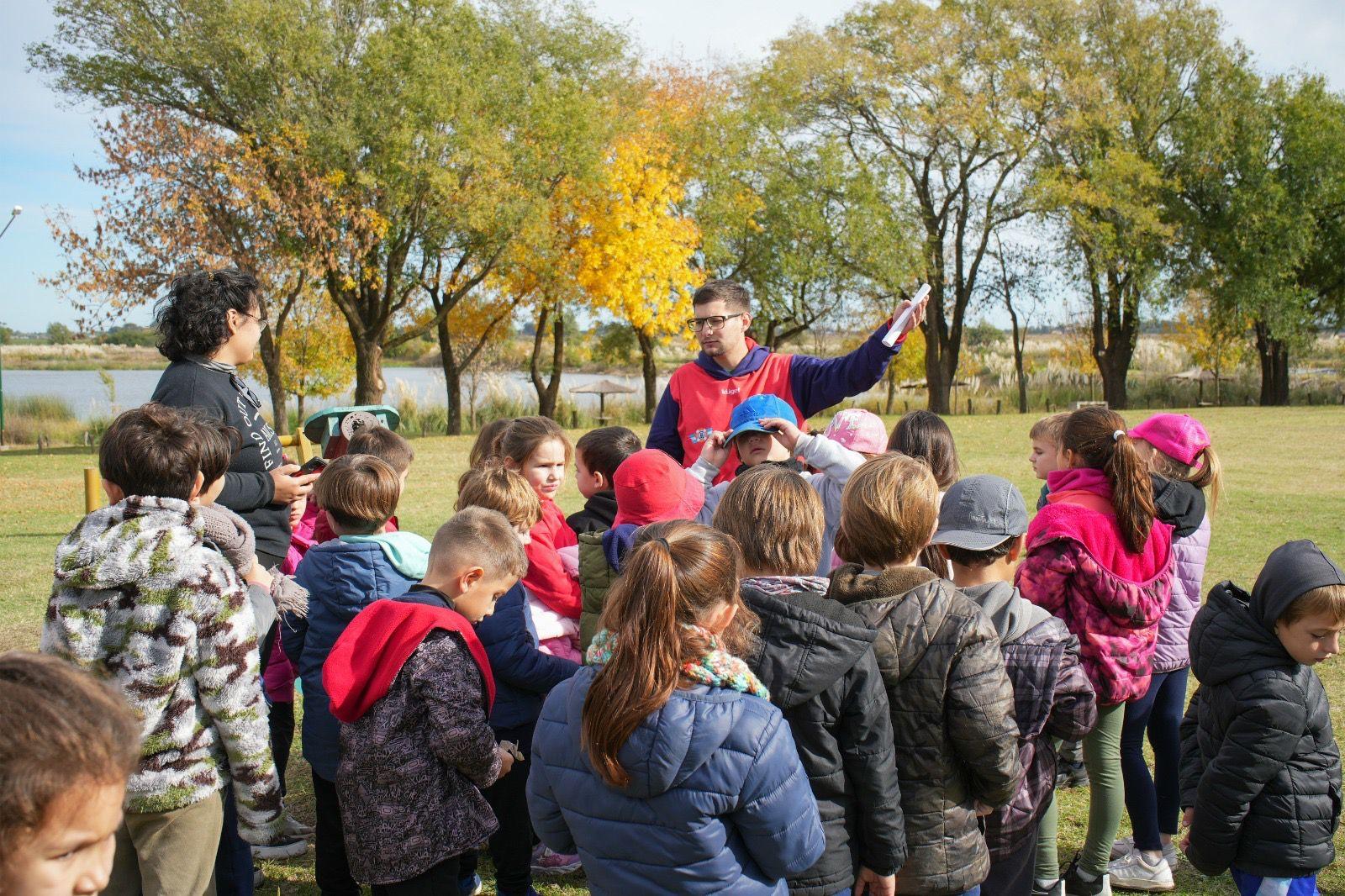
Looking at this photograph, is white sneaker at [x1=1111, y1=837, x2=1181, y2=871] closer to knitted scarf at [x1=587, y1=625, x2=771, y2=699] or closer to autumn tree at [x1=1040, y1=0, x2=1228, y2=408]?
knitted scarf at [x1=587, y1=625, x2=771, y2=699]

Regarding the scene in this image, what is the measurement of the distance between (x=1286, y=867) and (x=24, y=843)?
10.2 ft

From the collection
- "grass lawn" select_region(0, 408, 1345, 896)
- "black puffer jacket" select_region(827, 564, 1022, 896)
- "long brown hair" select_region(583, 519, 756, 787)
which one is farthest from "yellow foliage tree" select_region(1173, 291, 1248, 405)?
"long brown hair" select_region(583, 519, 756, 787)

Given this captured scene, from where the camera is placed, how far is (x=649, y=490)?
3.51 m

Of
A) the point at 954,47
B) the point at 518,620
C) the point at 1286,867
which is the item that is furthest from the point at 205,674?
the point at 954,47

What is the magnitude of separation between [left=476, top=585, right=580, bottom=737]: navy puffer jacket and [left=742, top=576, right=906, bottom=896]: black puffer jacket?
1110 millimetres

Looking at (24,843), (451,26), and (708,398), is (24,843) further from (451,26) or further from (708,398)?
(451,26)

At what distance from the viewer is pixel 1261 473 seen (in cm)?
1483

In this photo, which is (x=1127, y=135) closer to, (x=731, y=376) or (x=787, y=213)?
(x=787, y=213)

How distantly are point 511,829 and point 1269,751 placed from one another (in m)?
2.33

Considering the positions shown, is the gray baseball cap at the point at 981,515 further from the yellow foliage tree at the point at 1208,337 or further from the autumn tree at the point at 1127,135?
the yellow foliage tree at the point at 1208,337

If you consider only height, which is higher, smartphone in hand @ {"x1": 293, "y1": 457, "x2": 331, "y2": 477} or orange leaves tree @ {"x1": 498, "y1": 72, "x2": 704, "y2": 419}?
orange leaves tree @ {"x1": 498, "y1": 72, "x2": 704, "y2": 419}

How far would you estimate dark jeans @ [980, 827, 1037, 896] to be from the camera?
9.34ft

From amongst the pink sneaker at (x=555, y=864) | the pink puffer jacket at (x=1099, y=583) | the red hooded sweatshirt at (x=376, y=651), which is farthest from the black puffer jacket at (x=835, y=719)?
the pink sneaker at (x=555, y=864)

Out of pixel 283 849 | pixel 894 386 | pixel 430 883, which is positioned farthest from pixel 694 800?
pixel 894 386
